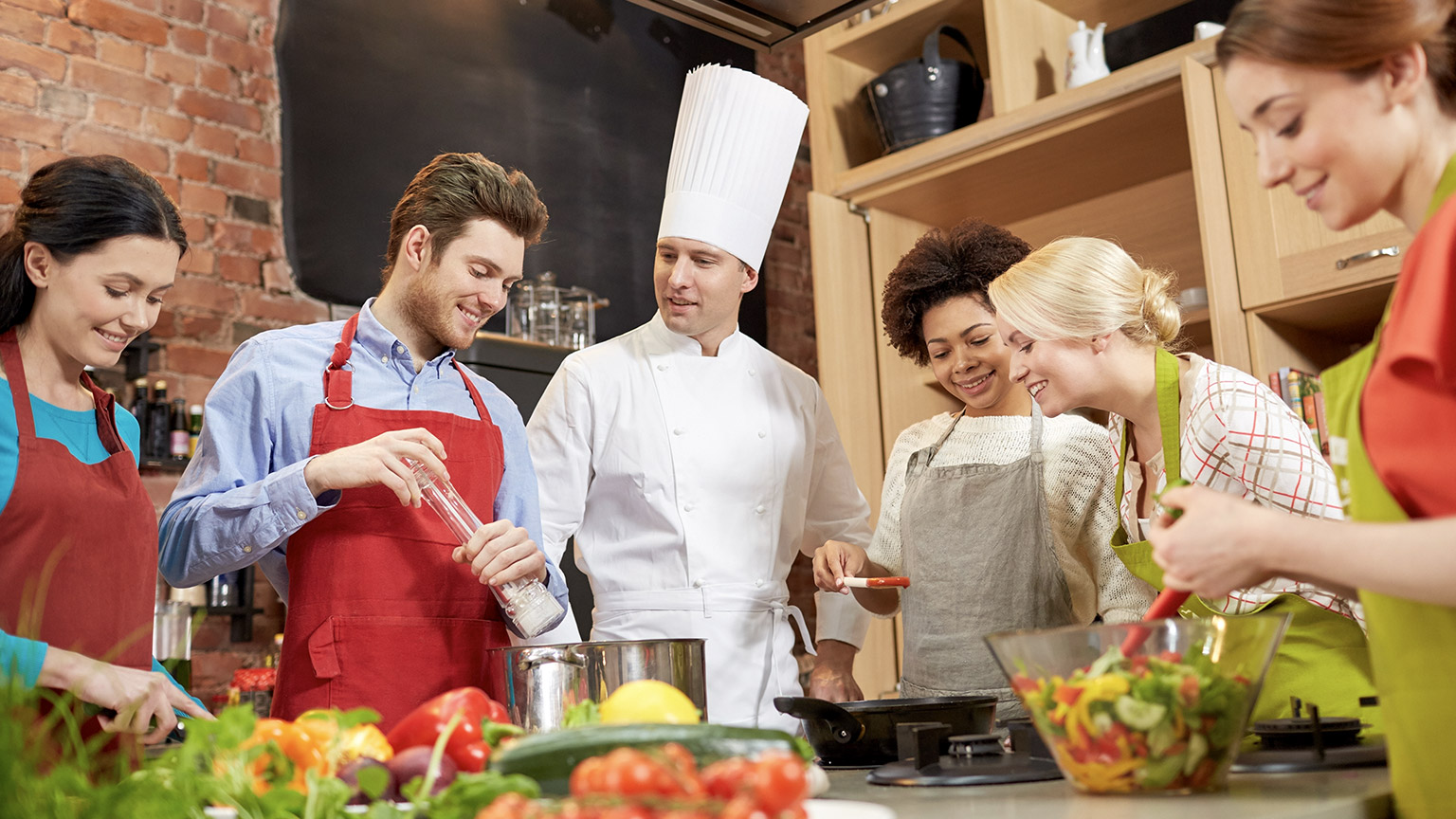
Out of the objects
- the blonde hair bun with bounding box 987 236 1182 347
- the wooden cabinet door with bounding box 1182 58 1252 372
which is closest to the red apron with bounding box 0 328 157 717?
the blonde hair bun with bounding box 987 236 1182 347

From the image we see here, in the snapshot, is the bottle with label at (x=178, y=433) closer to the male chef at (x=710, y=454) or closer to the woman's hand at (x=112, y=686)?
the male chef at (x=710, y=454)

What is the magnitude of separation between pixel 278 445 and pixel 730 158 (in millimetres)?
1016

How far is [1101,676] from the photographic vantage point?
90cm

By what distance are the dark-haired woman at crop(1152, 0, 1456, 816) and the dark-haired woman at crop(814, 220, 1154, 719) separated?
962 mm

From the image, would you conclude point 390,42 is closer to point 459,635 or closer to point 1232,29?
point 459,635

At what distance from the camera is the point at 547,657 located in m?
1.12

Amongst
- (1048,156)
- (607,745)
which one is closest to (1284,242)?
(1048,156)

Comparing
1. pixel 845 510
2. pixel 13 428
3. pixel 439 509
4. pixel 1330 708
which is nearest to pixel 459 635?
pixel 439 509

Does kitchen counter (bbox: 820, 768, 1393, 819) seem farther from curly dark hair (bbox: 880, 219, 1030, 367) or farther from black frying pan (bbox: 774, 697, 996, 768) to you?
curly dark hair (bbox: 880, 219, 1030, 367)

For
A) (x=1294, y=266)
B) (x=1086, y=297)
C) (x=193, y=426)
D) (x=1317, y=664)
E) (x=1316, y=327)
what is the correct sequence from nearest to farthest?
(x=1317, y=664) → (x=1086, y=297) → (x=1294, y=266) → (x=1316, y=327) → (x=193, y=426)

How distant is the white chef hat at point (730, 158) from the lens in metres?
2.16

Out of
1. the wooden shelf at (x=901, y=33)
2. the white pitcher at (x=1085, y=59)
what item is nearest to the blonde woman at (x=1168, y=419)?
the white pitcher at (x=1085, y=59)

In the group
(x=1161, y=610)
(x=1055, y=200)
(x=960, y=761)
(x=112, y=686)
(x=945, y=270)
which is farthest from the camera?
(x=1055, y=200)

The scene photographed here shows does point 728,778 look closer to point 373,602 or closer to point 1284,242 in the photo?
point 373,602
